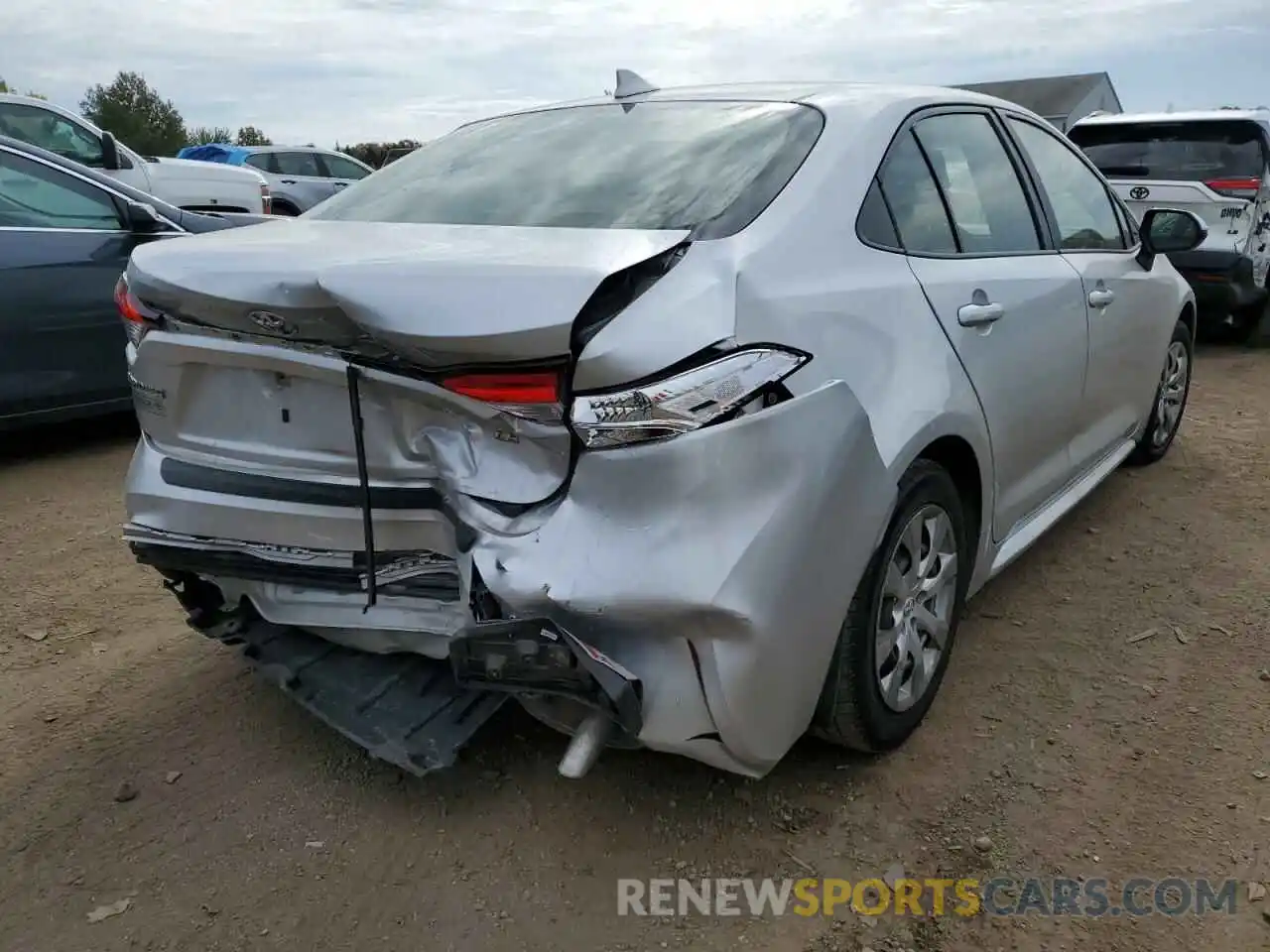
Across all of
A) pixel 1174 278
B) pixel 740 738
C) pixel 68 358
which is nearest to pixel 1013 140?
pixel 1174 278

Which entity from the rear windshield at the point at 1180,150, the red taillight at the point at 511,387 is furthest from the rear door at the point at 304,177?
the red taillight at the point at 511,387

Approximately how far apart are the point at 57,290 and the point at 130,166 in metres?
4.38

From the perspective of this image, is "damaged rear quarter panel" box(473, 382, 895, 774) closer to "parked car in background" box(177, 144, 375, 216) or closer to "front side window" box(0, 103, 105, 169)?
"front side window" box(0, 103, 105, 169)

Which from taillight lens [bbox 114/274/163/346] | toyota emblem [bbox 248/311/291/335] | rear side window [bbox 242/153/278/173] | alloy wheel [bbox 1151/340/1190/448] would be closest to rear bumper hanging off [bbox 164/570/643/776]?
taillight lens [bbox 114/274/163/346]

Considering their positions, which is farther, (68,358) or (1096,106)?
(1096,106)

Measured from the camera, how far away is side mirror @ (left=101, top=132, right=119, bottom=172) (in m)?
8.28

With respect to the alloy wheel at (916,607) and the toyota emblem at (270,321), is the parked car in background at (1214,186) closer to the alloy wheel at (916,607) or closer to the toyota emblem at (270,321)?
the alloy wheel at (916,607)

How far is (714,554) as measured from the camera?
6.20ft

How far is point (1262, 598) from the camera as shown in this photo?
353 cm

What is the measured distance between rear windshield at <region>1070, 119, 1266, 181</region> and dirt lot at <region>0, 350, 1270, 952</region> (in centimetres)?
518

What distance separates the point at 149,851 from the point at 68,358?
3.44m

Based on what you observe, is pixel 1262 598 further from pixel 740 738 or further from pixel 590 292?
pixel 590 292

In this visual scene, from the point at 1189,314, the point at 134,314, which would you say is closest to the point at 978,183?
the point at 134,314

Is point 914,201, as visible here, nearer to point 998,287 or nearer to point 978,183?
point 998,287
